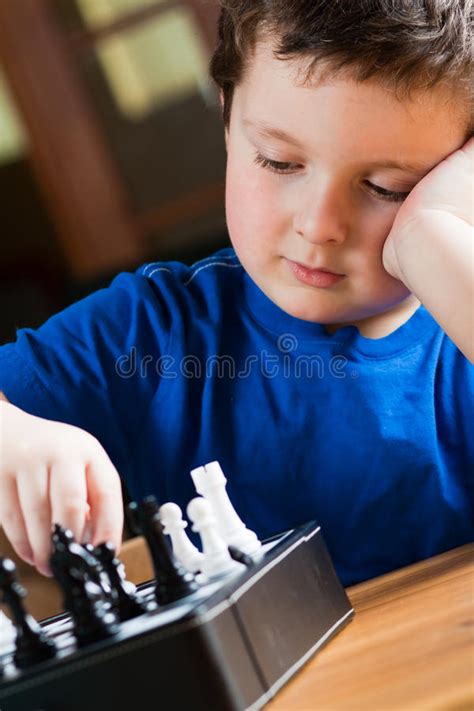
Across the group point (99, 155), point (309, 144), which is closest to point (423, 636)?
point (309, 144)

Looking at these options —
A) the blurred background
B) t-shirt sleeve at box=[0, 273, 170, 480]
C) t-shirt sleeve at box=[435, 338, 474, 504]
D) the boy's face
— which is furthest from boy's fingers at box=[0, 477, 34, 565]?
the blurred background

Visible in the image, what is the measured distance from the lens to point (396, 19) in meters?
0.93

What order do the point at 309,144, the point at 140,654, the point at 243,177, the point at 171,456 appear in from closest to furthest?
the point at 140,654, the point at 309,144, the point at 243,177, the point at 171,456

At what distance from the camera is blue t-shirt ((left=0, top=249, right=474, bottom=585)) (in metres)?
1.10

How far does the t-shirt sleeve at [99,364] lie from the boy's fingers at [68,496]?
261mm

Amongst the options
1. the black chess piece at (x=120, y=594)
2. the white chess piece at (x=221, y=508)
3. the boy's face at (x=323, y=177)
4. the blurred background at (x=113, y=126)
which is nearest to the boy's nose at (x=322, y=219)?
the boy's face at (x=323, y=177)

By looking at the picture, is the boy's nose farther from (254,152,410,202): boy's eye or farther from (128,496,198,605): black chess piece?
(128,496,198,605): black chess piece

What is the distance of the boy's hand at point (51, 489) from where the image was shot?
2.64 ft

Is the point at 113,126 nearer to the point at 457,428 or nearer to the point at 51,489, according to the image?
the point at 457,428

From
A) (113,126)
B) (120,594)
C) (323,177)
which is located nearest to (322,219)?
(323,177)

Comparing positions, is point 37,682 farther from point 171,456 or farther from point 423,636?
point 171,456

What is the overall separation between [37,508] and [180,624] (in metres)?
0.28

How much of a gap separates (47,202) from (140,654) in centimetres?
368

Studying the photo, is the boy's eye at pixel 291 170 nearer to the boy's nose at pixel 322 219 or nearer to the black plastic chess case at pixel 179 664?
the boy's nose at pixel 322 219
